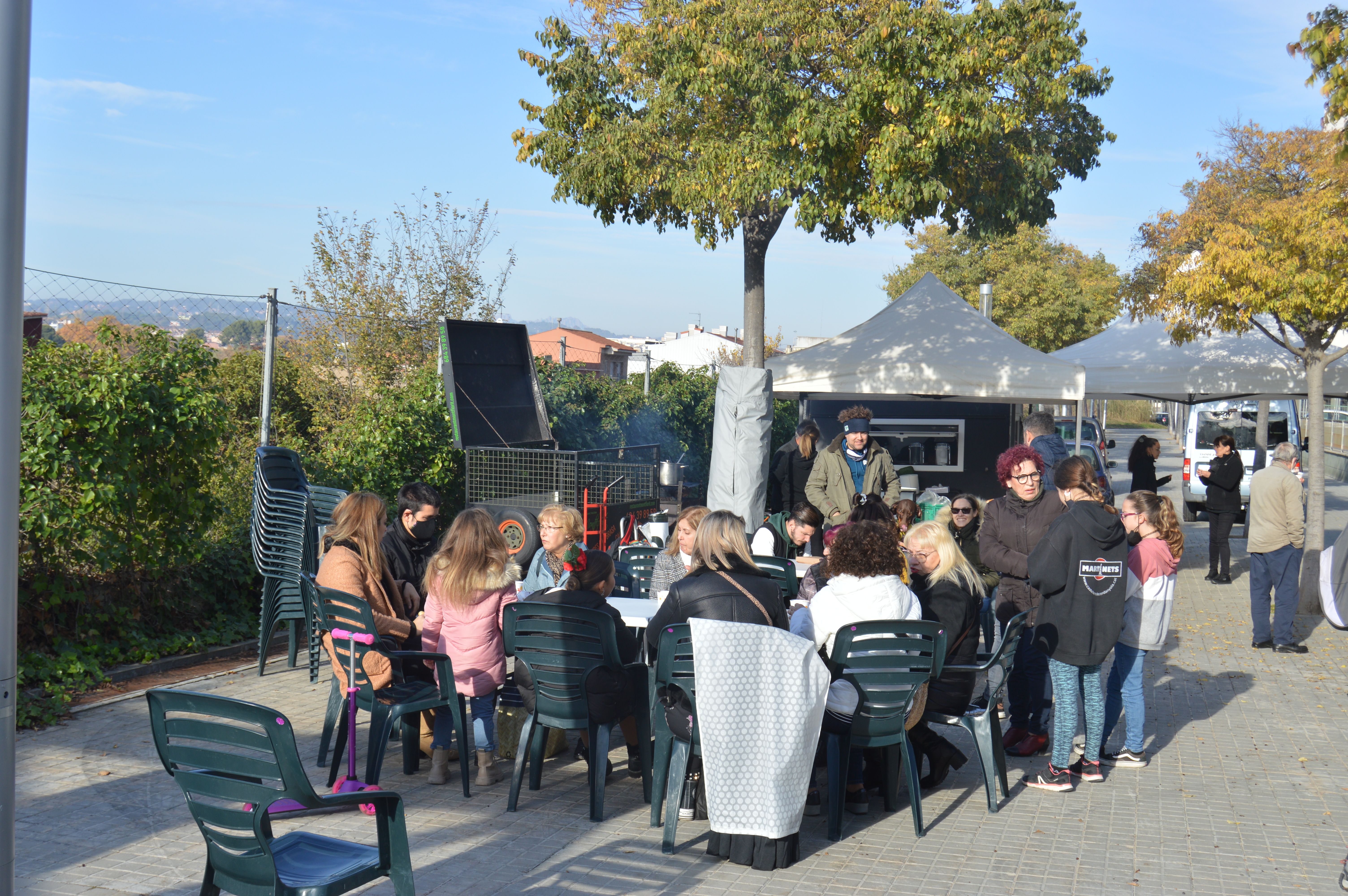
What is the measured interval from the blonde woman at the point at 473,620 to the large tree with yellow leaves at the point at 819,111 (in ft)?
23.1

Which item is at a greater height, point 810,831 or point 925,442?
point 925,442

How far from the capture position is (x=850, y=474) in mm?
8922

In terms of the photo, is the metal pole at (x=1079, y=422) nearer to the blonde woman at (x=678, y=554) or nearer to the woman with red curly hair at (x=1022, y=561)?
the woman with red curly hair at (x=1022, y=561)

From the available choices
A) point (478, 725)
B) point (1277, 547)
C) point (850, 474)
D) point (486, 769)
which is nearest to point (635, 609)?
point (478, 725)

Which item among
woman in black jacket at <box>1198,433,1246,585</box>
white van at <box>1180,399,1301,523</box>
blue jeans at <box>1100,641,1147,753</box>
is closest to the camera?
blue jeans at <box>1100,641,1147,753</box>

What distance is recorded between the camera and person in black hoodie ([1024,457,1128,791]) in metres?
5.37

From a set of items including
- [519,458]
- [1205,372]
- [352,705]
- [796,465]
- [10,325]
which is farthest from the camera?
[1205,372]

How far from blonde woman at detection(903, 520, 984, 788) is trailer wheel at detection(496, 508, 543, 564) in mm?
4318

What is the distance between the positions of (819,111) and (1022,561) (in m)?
6.52

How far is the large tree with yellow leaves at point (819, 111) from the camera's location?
1108 cm

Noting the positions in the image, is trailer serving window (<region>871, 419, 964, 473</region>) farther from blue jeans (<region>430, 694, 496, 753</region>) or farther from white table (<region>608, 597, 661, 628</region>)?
blue jeans (<region>430, 694, 496, 753</region>)

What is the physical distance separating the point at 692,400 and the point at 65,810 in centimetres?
1355

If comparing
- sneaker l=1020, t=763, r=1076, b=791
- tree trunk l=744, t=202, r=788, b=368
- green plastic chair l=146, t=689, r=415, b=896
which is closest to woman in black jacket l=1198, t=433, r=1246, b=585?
tree trunk l=744, t=202, r=788, b=368

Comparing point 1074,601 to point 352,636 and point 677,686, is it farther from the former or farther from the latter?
point 352,636
